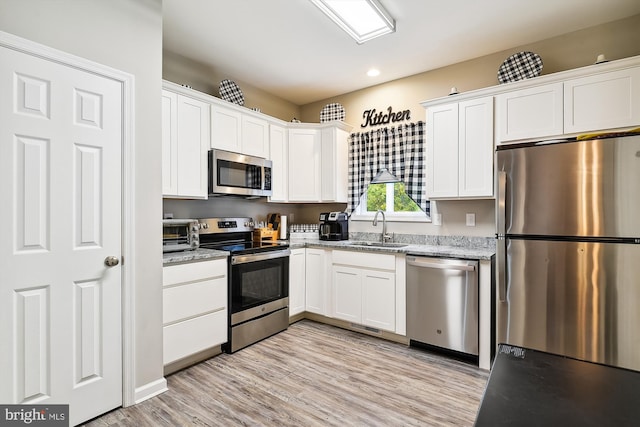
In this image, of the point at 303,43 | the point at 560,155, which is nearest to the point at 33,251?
the point at 303,43

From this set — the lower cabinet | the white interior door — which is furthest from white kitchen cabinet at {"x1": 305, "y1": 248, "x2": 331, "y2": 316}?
the white interior door

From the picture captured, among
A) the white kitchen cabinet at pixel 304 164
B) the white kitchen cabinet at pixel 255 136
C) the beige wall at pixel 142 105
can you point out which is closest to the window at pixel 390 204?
the white kitchen cabinet at pixel 304 164

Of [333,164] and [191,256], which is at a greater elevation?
[333,164]

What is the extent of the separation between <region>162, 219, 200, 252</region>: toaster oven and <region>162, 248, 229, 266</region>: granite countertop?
61mm

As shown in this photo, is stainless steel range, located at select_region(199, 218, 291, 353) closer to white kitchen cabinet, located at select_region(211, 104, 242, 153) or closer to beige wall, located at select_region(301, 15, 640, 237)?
white kitchen cabinet, located at select_region(211, 104, 242, 153)

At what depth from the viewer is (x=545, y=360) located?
944 mm

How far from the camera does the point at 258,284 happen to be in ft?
9.91

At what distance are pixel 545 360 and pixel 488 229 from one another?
2.32 m

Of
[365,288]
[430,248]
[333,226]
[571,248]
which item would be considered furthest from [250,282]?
[571,248]

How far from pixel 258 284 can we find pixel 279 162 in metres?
1.47

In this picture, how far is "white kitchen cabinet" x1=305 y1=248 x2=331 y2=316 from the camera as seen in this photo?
3.46 metres

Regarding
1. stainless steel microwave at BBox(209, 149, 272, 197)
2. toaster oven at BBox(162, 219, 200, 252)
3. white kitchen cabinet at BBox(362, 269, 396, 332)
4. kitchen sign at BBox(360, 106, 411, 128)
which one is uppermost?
kitchen sign at BBox(360, 106, 411, 128)

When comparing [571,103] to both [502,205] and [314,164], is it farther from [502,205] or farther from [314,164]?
[314,164]

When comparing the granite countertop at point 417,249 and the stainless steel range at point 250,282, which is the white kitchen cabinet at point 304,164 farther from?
the stainless steel range at point 250,282
